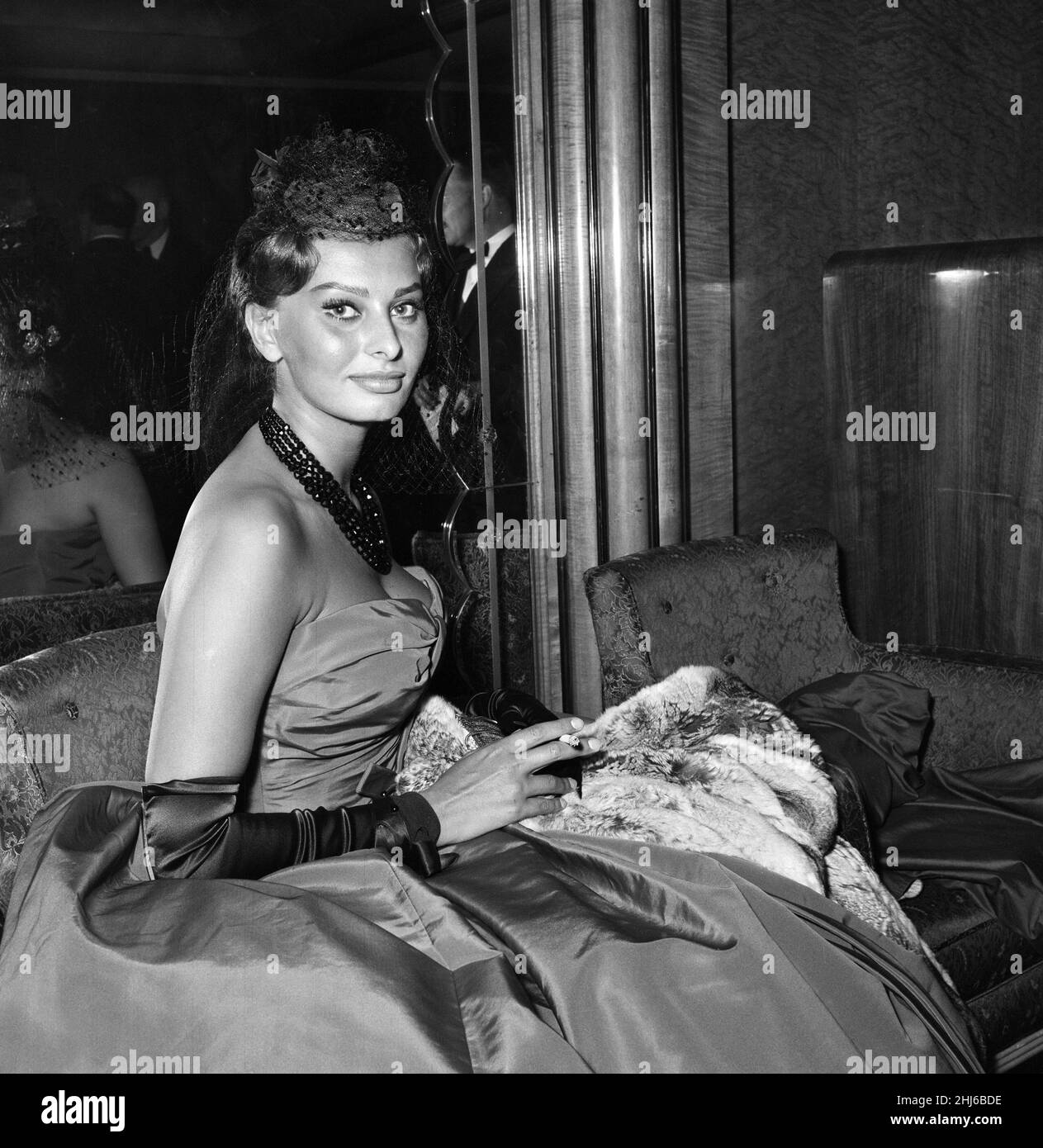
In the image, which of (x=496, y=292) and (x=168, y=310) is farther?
(x=496, y=292)

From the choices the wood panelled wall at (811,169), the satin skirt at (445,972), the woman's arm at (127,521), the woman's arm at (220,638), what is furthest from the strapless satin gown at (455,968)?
the wood panelled wall at (811,169)

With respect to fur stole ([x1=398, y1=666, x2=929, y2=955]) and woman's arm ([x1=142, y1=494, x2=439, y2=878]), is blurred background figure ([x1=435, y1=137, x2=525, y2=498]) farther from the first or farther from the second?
woman's arm ([x1=142, y1=494, x2=439, y2=878])

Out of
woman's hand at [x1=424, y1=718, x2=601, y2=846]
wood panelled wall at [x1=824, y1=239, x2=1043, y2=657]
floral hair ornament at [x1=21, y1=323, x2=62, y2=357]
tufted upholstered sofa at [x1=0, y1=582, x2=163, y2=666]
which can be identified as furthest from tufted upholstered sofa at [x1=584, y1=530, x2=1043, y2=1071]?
floral hair ornament at [x1=21, y1=323, x2=62, y2=357]

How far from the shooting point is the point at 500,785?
1.54 m

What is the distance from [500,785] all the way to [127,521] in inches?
32.4

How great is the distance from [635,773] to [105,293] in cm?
110

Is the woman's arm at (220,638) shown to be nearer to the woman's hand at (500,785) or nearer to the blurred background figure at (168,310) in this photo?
the woman's hand at (500,785)

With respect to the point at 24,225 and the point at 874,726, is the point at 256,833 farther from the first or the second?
the point at 874,726

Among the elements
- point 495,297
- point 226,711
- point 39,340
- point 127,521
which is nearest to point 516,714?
point 226,711

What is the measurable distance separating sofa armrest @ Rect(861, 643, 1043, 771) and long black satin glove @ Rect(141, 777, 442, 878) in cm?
121

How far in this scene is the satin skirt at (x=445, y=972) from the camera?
1.15 metres

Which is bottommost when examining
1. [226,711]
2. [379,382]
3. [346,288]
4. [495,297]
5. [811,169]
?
[226,711]

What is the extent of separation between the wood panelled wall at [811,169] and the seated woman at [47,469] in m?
1.52

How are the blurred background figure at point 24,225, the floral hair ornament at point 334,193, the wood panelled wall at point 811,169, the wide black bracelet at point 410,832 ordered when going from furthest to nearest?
the wood panelled wall at point 811,169 → the blurred background figure at point 24,225 → the floral hair ornament at point 334,193 → the wide black bracelet at point 410,832
